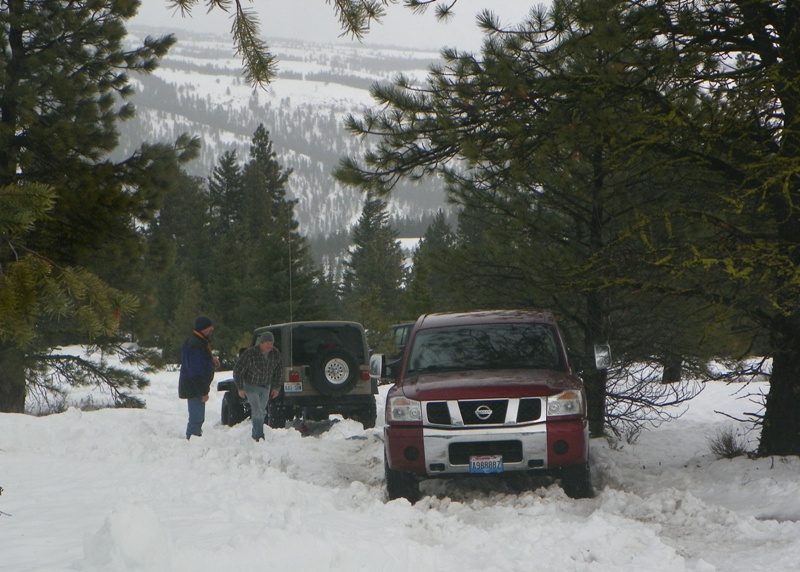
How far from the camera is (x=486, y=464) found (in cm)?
826

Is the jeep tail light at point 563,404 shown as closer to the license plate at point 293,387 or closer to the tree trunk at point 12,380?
the license plate at point 293,387

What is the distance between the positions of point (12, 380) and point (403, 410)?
11.7 m

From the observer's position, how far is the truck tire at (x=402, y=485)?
8.53 metres

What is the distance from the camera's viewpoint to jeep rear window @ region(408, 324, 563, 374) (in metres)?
9.51

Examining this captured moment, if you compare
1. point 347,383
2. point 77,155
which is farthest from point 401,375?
point 77,155

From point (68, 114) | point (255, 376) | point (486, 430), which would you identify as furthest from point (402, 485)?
point (68, 114)

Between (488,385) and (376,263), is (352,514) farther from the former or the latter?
(376,263)

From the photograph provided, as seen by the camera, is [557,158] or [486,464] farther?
[557,158]

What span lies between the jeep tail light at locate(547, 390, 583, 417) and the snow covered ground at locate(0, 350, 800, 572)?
77 centimetres

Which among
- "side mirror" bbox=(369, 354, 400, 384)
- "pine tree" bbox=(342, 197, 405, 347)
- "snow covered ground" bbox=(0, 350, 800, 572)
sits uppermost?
"pine tree" bbox=(342, 197, 405, 347)

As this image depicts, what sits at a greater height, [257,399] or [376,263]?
[376,263]

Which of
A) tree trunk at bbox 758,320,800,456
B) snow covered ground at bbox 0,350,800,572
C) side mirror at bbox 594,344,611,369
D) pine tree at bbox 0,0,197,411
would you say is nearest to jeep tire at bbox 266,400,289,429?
pine tree at bbox 0,0,197,411

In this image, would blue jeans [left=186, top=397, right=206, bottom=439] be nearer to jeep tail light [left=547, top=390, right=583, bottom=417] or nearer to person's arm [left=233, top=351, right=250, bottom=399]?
person's arm [left=233, top=351, right=250, bottom=399]

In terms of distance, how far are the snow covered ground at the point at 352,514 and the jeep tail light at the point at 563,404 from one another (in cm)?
77
